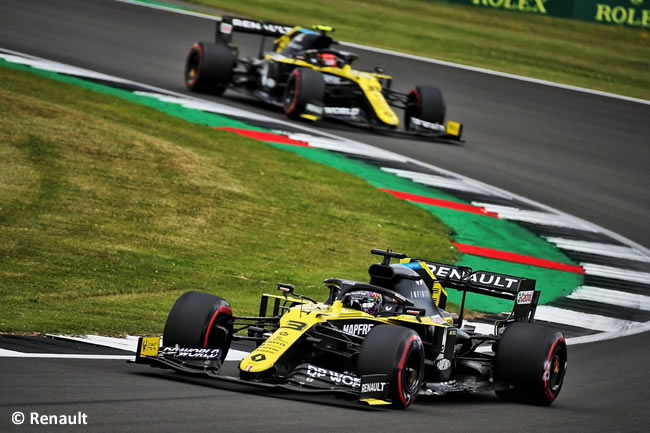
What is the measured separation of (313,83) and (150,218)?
323 inches

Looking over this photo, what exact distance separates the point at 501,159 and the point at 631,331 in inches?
412

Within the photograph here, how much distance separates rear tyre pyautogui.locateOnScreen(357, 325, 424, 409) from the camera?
9.30 meters

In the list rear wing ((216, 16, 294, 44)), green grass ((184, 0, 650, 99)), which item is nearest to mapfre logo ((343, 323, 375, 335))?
rear wing ((216, 16, 294, 44))

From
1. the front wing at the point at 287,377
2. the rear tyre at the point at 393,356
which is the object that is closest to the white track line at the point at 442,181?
the rear tyre at the point at 393,356

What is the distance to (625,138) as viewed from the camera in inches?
1094

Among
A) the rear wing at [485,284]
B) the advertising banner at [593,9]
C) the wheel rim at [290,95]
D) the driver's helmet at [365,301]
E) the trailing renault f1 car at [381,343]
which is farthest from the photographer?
the advertising banner at [593,9]

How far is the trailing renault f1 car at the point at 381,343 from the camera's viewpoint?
9398 mm

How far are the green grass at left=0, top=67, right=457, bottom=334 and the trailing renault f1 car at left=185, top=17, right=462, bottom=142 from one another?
236 cm

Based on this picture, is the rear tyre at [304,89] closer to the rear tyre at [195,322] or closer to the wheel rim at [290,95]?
the wheel rim at [290,95]

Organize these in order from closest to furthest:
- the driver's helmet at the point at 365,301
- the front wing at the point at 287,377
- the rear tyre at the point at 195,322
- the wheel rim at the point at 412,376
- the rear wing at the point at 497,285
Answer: the front wing at the point at 287,377
the wheel rim at the point at 412,376
the rear tyre at the point at 195,322
the driver's helmet at the point at 365,301
the rear wing at the point at 497,285

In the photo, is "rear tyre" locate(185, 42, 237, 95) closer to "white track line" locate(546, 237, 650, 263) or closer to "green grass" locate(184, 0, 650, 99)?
"green grass" locate(184, 0, 650, 99)

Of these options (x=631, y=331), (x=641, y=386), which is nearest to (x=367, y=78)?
(x=631, y=331)

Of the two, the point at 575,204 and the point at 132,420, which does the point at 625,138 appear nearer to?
the point at 575,204

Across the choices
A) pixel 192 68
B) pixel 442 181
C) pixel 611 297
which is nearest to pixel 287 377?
pixel 611 297
